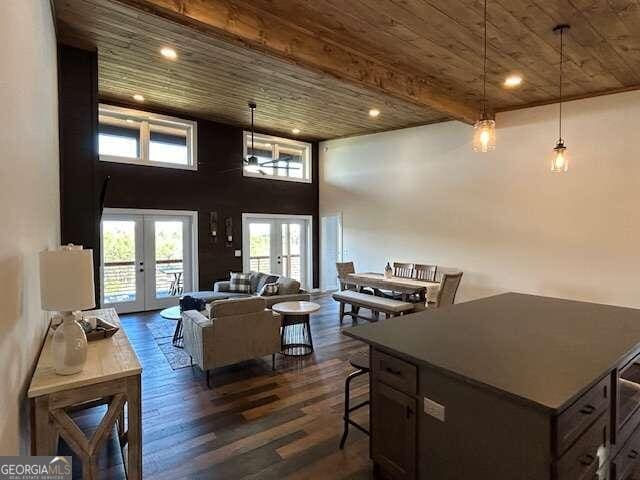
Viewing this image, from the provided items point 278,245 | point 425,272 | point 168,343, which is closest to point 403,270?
point 425,272

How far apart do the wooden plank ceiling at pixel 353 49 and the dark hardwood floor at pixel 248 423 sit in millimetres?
3374

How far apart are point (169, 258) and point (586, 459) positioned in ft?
23.4

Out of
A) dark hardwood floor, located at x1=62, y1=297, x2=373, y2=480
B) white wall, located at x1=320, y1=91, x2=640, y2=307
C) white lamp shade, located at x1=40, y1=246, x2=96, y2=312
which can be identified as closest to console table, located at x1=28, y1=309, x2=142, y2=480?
white lamp shade, located at x1=40, y1=246, x2=96, y2=312

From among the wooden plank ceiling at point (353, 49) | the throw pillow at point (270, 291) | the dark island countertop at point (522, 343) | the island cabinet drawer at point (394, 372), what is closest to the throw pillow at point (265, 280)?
the throw pillow at point (270, 291)

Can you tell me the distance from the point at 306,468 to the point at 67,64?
4.64 m

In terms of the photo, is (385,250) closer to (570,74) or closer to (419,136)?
(419,136)

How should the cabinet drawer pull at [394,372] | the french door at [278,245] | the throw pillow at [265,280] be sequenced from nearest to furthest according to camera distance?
the cabinet drawer pull at [394,372] → the throw pillow at [265,280] → the french door at [278,245]

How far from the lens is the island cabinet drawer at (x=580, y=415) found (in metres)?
1.43

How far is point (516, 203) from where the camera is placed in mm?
5996

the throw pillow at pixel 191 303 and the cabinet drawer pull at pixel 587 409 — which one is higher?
the cabinet drawer pull at pixel 587 409

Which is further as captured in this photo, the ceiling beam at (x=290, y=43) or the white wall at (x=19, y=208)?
the ceiling beam at (x=290, y=43)

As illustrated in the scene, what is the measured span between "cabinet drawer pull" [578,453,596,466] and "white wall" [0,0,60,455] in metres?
2.36

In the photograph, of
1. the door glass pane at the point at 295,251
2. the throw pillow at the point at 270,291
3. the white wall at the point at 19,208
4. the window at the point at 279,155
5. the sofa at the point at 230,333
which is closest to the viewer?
the white wall at the point at 19,208

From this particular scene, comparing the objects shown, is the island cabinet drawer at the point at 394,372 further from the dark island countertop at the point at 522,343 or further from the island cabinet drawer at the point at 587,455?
the island cabinet drawer at the point at 587,455
